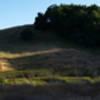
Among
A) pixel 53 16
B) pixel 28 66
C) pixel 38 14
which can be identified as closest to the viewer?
pixel 28 66

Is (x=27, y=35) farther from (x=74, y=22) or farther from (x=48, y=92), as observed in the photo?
(x=48, y=92)

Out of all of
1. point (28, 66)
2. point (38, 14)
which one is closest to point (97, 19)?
point (38, 14)

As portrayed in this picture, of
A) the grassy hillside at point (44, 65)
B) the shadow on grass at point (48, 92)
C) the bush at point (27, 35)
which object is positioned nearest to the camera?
the shadow on grass at point (48, 92)

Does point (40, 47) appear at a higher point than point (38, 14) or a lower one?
lower

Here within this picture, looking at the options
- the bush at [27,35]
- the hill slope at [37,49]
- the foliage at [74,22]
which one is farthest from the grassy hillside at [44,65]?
the foliage at [74,22]

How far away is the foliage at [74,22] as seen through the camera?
3784 cm

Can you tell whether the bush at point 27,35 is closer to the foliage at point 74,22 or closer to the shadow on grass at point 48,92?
the foliage at point 74,22

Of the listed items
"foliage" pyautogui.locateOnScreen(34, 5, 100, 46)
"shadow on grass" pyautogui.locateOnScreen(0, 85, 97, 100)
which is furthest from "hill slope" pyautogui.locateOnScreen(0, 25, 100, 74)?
"shadow on grass" pyautogui.locateOnScreen(0, 85, 97, 100)

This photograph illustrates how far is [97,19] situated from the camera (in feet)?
127

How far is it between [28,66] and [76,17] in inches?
747

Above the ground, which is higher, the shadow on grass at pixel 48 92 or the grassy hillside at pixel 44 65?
the shadow on grass at pixel 48 92

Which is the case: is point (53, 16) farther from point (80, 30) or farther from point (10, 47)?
point (10, 47)

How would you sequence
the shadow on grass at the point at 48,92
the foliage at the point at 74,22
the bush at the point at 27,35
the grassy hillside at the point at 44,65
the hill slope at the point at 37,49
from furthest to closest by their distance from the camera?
the bush at the point at 27,35, the foliage at the point at 74,22, the hill slope at the point at 37,49, the grassy hillside at the point at 44,65, the shadow on grass at the point at 48,92

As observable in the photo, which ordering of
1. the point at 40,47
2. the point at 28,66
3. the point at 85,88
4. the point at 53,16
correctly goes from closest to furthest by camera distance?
the point at 85,88
the point at 28,66
the point at 40,47
the point at 53,16
